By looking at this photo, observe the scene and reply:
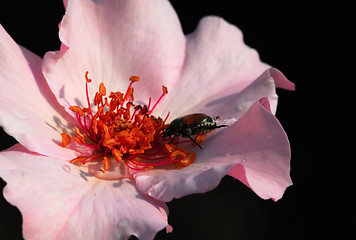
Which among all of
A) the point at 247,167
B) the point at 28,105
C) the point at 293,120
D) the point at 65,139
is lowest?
the point at 293,120

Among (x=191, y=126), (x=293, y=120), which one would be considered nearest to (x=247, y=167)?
(x=191, y=126)

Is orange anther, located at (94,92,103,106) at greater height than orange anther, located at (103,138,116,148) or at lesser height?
greater

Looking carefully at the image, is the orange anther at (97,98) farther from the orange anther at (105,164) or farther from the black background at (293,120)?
the black background at (293,120)

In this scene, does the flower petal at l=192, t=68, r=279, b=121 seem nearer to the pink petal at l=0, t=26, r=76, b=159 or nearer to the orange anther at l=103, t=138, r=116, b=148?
the orange anther at l=103, t=138, r=116, b=148

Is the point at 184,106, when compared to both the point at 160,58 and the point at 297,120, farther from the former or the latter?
the point at 297,120

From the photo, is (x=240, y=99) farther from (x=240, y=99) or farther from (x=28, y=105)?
(x=28, y=105)

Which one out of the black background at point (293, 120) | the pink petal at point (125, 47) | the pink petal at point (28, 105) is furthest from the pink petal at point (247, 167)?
the black background at point (293, 120)

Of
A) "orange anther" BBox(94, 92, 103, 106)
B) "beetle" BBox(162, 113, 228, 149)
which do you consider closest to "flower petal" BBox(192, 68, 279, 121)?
"beetle" BBox(162, 113, 228, 149)
